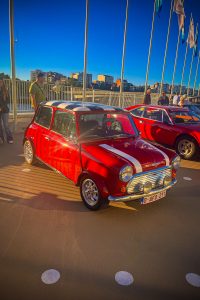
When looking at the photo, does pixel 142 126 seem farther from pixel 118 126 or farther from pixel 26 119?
pixel 26 119

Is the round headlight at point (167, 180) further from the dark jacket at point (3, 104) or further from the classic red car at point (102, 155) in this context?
the dark jacket at point (3, 104)

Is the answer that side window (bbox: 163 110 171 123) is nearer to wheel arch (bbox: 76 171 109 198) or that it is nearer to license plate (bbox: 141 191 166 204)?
license plate (bbox: 141 191 166 204)

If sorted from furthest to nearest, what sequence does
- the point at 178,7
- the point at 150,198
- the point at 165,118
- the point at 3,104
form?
1. the point at 178,7
2. the point at 165,118
3. the point at 3,104
4. the point at 150,198

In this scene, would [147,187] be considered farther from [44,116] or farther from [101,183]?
[44,116]

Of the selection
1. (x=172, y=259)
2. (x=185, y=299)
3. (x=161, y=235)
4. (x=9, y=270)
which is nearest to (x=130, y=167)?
Answer: (x=161, y=235)

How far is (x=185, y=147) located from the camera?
7.29 metres

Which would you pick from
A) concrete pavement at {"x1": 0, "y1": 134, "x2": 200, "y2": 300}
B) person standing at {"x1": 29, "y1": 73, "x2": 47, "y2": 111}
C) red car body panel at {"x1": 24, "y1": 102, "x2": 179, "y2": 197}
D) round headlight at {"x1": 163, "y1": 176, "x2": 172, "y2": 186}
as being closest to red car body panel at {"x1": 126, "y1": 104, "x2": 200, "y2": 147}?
concrete pavement at {"x1": 0, "y1": 134, "x2": 200, "y2": 300}

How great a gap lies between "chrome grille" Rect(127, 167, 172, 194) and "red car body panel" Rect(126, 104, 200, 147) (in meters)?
3.44

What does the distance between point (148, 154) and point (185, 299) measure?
2.16 metres

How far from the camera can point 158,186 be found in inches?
158

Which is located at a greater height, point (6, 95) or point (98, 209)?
point (6, 95)

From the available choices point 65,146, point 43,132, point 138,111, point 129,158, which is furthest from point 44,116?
point 138,111

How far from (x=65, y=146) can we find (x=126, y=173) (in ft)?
4.68

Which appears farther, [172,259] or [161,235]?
[161,235]
